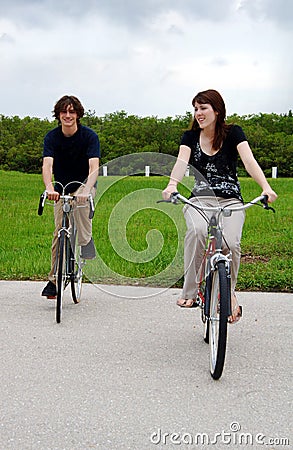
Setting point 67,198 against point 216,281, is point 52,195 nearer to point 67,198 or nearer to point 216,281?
point 67,198

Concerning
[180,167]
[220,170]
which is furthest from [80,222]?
[220,170]

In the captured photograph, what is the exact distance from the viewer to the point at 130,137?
39219 millimetres

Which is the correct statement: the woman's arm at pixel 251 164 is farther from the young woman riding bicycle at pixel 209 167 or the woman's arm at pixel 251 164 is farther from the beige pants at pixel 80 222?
the beige pants at pixel 80 222

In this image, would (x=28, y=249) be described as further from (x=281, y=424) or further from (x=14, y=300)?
(x=281, y=424)

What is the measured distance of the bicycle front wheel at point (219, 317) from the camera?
4684 mm

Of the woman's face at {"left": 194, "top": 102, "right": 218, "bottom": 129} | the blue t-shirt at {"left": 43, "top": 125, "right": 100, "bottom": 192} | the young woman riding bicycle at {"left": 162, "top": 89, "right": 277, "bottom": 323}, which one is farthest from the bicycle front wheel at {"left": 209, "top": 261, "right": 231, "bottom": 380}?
the blue t-shirt at {"left": 43, "top": 125, "right": 100, "bottom": 192}

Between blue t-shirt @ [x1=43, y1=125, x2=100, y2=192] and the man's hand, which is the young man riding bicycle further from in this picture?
the man's hand

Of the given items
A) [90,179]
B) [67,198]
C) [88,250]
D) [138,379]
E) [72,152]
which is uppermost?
[72,152]

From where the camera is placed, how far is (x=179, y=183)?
555cm

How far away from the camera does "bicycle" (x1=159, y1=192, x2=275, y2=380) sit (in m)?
4.71

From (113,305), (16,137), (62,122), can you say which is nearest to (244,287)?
(113,305)

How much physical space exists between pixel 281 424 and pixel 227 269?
1.11 meters

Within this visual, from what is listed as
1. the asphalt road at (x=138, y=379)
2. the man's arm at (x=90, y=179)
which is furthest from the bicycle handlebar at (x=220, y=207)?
the man's arm at (x=90, y=179)

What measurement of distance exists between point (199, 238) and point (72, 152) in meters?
1.95
